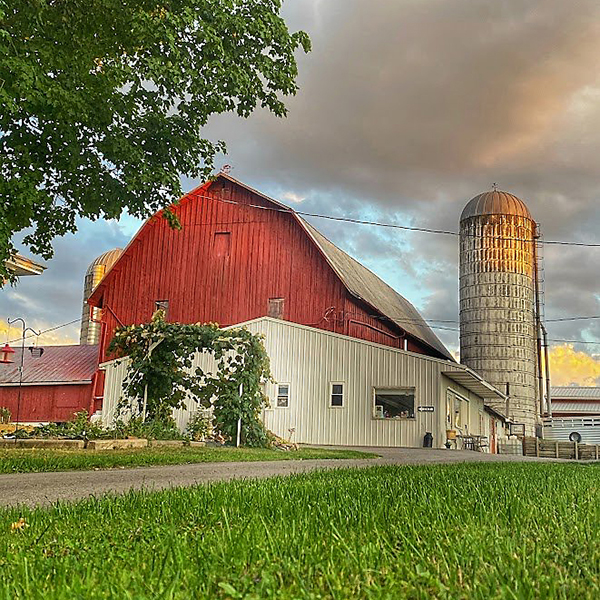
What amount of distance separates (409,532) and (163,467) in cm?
662

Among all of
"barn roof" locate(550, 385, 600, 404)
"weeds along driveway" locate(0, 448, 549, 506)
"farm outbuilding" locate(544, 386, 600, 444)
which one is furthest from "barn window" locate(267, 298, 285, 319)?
"barn roof" locate(550, 385, 600, 404)

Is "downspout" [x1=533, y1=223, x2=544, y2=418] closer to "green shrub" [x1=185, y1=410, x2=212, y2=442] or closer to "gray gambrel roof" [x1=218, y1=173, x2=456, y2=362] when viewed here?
"gray gambrel roof" [x1=218, y1=173, x2=456, y2=362]

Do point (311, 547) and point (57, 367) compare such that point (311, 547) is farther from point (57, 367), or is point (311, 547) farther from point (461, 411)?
point (57, 367)

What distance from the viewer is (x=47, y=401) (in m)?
28.1

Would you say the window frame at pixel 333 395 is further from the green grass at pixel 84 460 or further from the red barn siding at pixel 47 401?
the green grass at pixel 84 460

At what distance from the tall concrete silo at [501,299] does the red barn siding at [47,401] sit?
19203mm

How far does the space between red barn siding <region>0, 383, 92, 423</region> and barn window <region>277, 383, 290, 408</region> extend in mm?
8399

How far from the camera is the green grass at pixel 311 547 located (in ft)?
6.99

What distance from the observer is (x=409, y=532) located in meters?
2.94

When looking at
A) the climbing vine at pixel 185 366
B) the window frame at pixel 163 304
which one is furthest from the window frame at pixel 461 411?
the window frame at pixel 163 304

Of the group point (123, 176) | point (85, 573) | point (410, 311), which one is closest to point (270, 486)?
point (85, 573)

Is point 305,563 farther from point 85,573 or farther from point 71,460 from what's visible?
point 71,460

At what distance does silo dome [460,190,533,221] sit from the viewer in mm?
38344

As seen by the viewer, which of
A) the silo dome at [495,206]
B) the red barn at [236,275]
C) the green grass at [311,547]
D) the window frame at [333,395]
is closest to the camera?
the green grass at [311,547]
